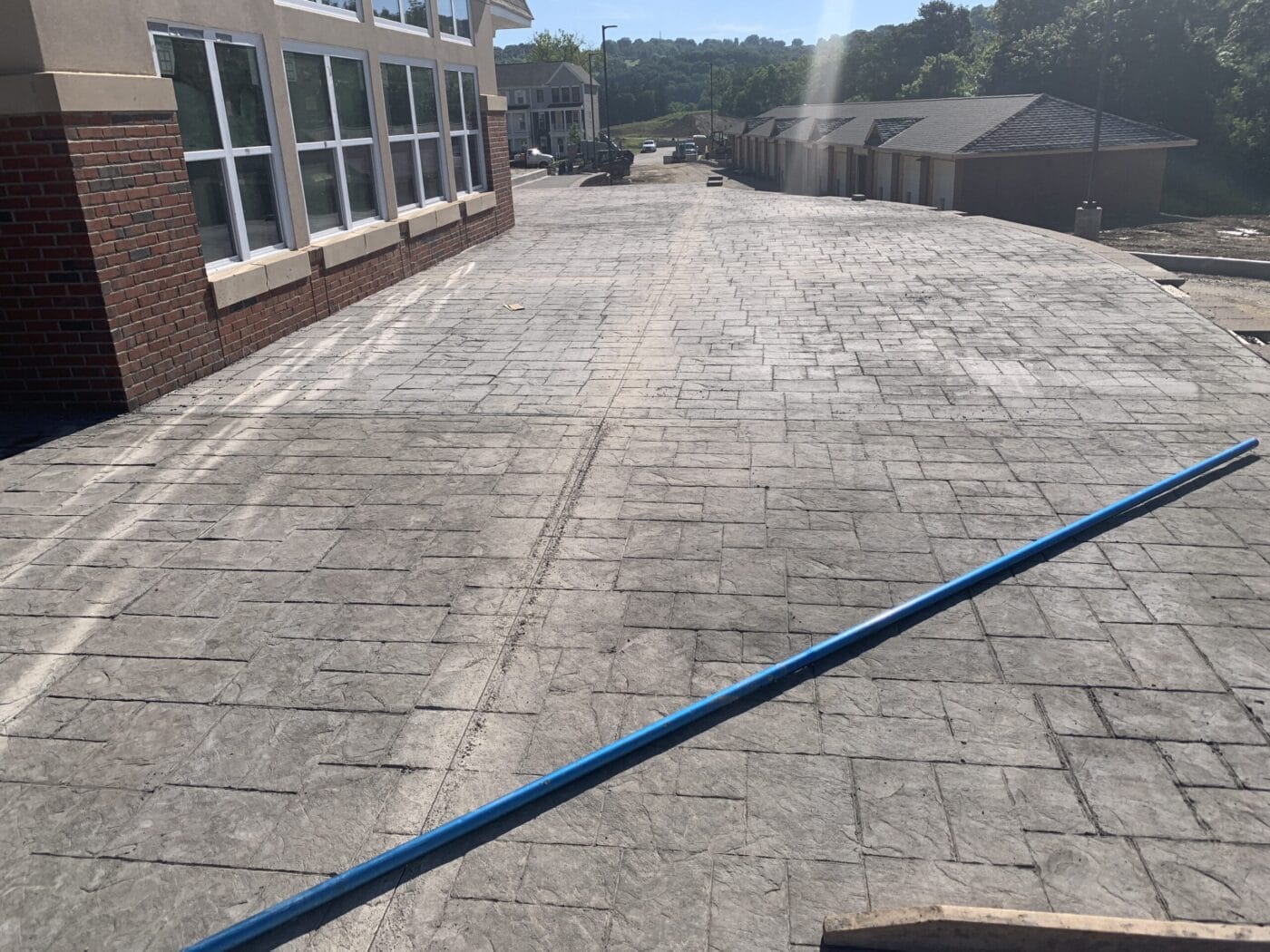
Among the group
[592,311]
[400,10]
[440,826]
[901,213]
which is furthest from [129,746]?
[901,213]

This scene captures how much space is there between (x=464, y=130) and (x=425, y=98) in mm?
1953

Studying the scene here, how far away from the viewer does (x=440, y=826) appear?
3367mm

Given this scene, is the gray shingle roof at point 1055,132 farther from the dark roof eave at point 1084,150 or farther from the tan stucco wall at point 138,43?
the tan stucco wall at point 138,43

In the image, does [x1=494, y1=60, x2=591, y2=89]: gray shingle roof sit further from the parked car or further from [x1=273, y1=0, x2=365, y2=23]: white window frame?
[x1=273, y1=0, x2=365, y2=23]: white window frame

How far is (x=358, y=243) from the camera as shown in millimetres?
11977

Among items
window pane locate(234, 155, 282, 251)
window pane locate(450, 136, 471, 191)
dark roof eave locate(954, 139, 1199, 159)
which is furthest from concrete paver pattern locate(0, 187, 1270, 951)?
dark roof eave locate(954, 139, 1199, 159)

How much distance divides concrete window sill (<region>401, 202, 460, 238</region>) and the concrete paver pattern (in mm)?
5143

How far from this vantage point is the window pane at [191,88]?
8.54 metres

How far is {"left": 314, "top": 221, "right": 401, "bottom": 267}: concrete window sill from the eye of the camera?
11.2m

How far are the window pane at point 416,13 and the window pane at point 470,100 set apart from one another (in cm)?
200

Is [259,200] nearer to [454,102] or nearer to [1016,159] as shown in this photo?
[454,102]

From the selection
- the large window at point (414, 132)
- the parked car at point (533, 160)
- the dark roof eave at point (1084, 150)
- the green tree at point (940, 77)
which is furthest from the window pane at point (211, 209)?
the green tree at point (940, 77)

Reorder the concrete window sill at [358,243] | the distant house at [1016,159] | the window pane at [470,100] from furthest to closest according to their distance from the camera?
the distant house at [1016,159] → the window pane at [470,100] → the concrete window sill at [358,243]

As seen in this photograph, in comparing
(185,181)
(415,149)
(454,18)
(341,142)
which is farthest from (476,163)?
(185,181)
